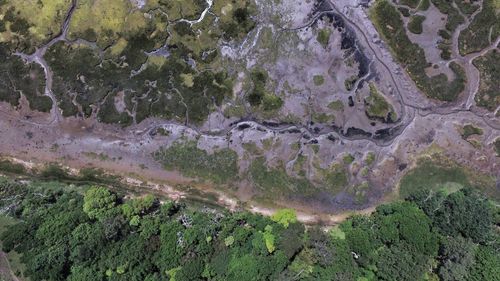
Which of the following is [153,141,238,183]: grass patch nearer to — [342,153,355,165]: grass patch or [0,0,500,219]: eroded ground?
[0,0,500,219]: eroded ground

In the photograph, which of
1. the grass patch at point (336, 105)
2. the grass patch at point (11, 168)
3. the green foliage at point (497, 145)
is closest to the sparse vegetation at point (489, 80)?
the green foliage at point (497, 145)

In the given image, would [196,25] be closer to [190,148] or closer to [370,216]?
[190,148]

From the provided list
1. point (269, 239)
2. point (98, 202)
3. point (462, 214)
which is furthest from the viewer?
point (98, 202)

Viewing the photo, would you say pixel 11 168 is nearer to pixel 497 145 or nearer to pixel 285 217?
pixel 285 217

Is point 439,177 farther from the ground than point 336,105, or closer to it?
closer to it

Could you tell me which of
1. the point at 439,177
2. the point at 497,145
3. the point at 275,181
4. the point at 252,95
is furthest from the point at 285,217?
the point at 497,145

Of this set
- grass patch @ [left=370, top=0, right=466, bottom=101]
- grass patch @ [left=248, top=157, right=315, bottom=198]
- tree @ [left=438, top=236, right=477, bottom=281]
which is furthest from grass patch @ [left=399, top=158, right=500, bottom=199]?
grass patch @ [left=248, top=157, right=315, bottom=198]

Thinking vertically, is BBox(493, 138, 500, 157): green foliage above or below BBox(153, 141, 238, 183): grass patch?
below
